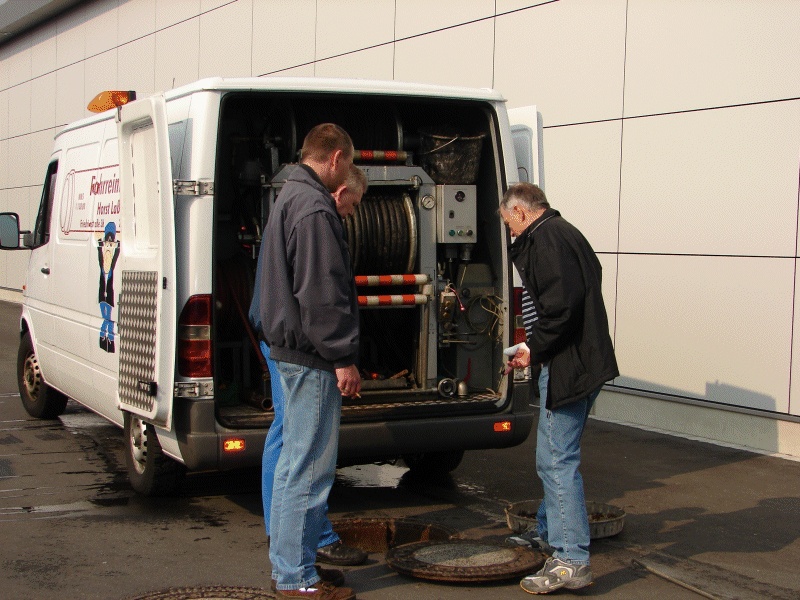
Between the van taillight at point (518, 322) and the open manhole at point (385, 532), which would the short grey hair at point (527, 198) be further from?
the open manhole at point (385, 532)

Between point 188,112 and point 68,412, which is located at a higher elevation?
point 188,112

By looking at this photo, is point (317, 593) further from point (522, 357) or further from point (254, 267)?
point (254, 267)

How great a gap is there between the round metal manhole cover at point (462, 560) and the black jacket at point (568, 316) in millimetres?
862

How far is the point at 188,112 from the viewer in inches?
240

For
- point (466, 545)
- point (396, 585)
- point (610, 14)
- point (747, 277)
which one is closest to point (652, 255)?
point (747, 277)

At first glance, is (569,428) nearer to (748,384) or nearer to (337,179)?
(337,179)

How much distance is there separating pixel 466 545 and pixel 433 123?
2.95m

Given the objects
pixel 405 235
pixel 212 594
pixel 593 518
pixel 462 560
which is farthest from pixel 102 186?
pixel 593 518

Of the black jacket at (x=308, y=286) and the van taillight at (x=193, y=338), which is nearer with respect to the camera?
the black jacket at (x=308, y=286)

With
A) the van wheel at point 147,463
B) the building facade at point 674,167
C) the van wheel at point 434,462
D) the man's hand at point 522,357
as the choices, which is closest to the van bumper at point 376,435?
the van wheel at point 147,463

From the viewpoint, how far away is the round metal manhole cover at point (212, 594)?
16.3 feet

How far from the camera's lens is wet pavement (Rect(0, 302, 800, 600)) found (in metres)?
5.29

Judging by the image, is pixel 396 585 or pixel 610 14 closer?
pixel 396 585

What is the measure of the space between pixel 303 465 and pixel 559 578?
1.35 metres
